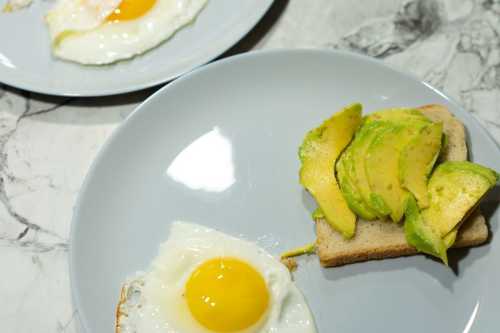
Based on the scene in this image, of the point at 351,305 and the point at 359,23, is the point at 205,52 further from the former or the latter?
the point at 351,305

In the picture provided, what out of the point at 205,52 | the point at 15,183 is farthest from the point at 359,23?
the point at 15,183

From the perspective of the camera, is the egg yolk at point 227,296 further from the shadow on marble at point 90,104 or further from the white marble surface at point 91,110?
the shadow on marble at point 90,104

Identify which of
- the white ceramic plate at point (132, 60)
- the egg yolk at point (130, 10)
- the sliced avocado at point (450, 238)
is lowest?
the sliced avocado at point (450, 238)

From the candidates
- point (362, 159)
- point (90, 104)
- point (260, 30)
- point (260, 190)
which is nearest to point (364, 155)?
point (362, 159)

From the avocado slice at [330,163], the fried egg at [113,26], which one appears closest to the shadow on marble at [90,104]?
the fried egg at [113,26]

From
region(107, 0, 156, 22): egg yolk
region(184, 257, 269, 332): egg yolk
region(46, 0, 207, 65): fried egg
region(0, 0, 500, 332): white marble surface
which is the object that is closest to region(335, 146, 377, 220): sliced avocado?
region(184, 257, 269, 332): egg yolk

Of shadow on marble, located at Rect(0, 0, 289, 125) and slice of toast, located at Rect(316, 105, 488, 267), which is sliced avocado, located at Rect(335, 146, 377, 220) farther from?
shadow on marble, located at Rect(0, 0, 289, 125)
